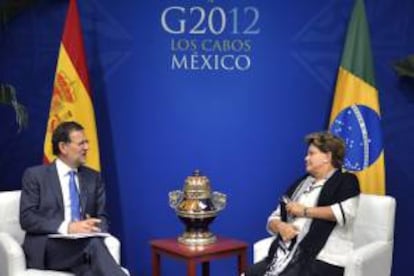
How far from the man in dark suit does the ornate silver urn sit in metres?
0.48

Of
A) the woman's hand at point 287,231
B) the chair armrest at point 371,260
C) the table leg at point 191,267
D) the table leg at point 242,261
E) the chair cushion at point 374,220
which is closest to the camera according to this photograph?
the chair armrest at point 371,260

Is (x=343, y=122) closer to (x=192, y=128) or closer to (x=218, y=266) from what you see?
(x=192, y=128)

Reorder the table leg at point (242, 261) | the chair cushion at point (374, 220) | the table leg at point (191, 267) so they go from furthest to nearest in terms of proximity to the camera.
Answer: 1. the table leg at point (242, 261)
2. the chair cushion at point (374, 220)
3. the table leg at point (191, 267)

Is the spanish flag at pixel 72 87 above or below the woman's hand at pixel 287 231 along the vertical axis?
above

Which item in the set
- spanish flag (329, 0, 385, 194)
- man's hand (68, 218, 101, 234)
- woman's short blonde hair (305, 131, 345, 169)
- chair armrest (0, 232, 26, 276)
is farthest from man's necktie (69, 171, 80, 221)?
spanish flag (329, 0, 385, 194)

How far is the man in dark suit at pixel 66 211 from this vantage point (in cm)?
398

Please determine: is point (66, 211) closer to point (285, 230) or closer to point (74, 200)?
point (74, 200)

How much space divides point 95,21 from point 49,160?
42.4 inches

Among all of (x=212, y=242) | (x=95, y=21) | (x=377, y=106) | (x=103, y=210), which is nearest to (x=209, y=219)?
(x=212, y=242)

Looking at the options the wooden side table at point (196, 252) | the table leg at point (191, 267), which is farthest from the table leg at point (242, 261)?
the table leg at point (191, 267)

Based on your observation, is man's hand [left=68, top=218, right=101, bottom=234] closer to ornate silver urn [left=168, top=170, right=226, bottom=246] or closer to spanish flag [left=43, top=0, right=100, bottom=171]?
ornate silver urn [left=168, top=170, right=226, bottom=246]

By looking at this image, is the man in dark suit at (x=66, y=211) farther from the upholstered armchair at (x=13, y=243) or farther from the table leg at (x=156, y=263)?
the table leg at (x=156, y=263)

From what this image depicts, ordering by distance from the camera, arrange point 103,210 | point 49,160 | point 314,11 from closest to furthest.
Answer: point 103,210, point 49,160, point 314,11

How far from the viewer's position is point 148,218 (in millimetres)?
5230
